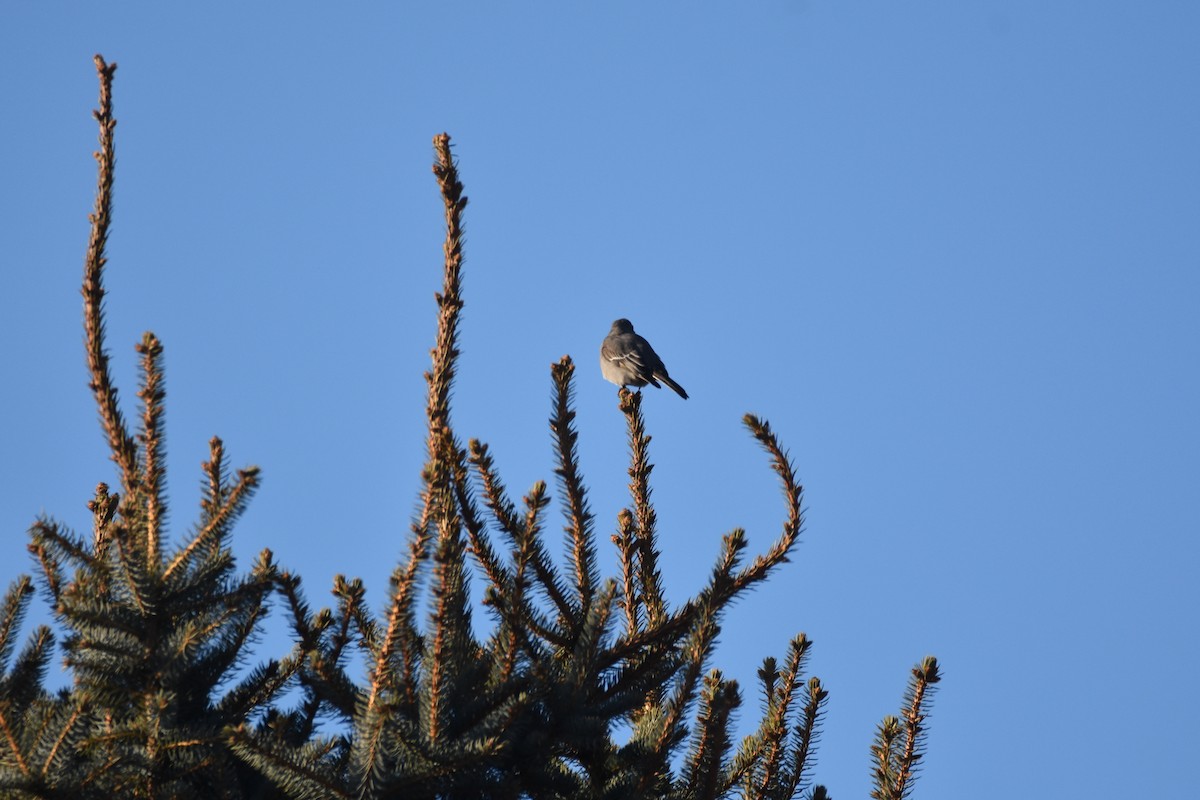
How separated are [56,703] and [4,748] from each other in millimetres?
377

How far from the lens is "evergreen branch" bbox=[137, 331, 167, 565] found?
9.98 feet

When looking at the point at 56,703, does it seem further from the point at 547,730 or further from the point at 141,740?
the point at 547,730

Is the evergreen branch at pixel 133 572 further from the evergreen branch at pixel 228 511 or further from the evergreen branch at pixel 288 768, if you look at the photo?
the evergreen branch at pixel 288 768

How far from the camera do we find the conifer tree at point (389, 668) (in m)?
2.75

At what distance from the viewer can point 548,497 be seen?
10.8 feet

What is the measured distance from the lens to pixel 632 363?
12.5 m

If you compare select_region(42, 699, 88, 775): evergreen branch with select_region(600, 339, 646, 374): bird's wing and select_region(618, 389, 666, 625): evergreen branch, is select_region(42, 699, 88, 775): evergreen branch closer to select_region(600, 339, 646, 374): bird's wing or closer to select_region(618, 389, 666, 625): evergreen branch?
select_region(618, 389, 666, 625): evergreen branch

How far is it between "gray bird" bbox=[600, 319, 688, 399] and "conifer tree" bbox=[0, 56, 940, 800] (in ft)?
28.6

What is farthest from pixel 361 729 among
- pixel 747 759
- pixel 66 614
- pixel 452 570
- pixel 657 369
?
pixel 657 369

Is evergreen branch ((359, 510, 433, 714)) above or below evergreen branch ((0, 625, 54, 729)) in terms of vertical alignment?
above

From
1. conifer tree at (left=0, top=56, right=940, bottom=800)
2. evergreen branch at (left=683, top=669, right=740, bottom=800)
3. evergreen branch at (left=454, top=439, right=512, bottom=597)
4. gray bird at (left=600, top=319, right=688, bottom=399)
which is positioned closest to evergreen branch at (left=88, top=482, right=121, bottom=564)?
conifer tree at (left=0, top=56, right=940, bottom=800)

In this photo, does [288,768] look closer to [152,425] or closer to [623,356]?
[152,425]

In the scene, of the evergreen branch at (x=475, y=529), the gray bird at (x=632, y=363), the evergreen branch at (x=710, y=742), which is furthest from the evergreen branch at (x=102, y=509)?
the gray bird at (x=632, y=363)

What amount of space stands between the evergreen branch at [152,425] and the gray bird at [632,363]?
31.0 feet
